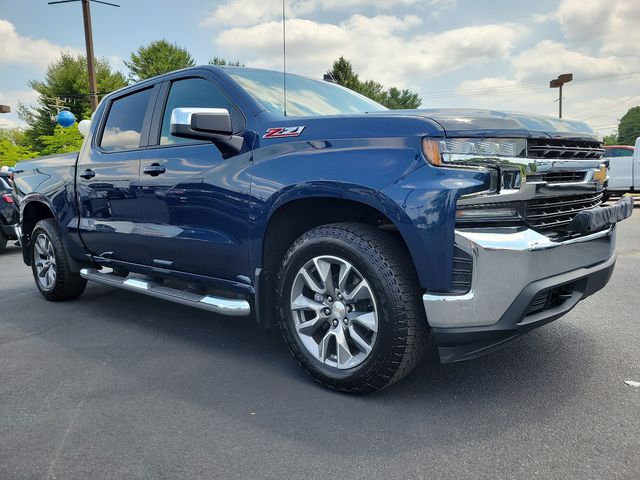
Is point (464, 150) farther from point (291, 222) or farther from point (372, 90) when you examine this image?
point (372, 90)

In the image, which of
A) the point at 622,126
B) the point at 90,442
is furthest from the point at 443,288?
the point at 622,126

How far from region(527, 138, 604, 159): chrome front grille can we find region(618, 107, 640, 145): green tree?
94.2 meters

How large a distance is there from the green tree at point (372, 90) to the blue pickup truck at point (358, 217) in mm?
45284

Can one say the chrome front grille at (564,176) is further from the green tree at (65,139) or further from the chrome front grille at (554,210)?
the green tree at (65,139)

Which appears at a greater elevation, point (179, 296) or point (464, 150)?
point (464, 150)

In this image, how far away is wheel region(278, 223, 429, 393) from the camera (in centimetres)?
246

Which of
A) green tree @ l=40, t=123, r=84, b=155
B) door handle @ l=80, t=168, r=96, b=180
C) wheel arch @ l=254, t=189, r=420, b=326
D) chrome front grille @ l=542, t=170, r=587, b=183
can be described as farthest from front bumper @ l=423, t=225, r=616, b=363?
green tree @ l=40, t=123, r=84, b=155

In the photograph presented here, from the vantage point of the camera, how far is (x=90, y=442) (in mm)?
2322

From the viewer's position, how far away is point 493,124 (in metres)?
2.36

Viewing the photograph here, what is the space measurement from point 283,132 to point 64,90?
46.9m

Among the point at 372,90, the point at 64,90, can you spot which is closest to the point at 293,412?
the point at 64,90

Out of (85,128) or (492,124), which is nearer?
(492,124)

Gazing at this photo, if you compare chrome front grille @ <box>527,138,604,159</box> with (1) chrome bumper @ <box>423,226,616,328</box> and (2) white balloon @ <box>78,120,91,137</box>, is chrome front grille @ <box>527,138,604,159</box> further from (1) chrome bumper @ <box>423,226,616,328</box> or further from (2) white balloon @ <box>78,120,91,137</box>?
(2) white balloon @ <box>78,120,91,137</box>

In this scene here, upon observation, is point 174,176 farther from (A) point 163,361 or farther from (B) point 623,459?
(B) point 623,459
